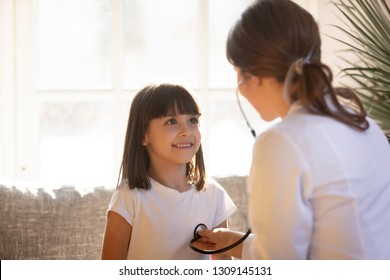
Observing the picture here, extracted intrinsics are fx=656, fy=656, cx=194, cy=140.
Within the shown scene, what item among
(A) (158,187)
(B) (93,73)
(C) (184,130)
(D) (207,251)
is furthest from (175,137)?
(B) (93,73)

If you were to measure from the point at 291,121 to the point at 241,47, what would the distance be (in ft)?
0.62

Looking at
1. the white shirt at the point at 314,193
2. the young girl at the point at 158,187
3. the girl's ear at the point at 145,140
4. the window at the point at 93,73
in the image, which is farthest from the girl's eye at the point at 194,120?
the window at the point at 93,73

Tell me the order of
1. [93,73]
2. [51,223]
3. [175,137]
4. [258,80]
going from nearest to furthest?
[258,80], [175,137], [51,223], [93,73]

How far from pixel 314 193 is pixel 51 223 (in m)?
1.26

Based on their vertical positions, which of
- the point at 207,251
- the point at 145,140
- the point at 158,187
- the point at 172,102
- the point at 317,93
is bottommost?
the point at 207,251

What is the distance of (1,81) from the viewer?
2.89m

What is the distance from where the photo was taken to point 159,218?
187 cm

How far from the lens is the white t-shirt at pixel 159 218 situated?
1843 millimetres

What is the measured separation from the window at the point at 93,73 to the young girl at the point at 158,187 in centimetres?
107

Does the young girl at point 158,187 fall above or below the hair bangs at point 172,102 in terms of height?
below

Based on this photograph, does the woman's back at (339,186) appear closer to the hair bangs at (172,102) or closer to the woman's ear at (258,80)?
the woman's ear at (258,80)

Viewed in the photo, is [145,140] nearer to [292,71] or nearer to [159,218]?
[159,218]

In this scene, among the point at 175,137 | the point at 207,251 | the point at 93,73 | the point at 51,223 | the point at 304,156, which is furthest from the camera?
the point at 93,73
